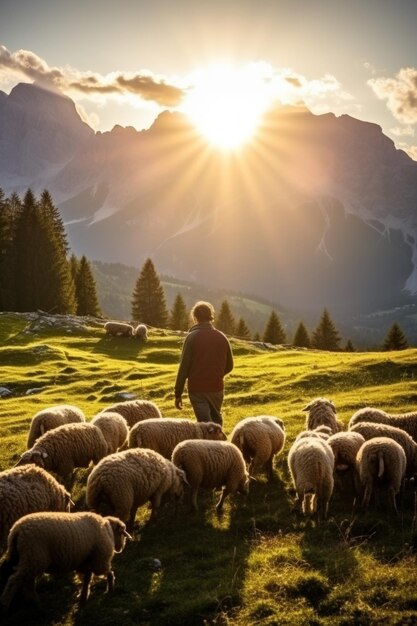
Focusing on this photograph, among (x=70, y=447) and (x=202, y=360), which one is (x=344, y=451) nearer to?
(x=202, y=360)

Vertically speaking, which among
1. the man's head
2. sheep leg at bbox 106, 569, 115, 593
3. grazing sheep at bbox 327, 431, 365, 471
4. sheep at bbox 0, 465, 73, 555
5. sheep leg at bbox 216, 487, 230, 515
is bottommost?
sheep leg at bbox 106, 569, 115, 593

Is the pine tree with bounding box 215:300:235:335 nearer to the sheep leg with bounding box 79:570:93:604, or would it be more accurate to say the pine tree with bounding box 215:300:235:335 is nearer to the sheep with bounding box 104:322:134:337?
the sheep with bounding box 104:322:134:337

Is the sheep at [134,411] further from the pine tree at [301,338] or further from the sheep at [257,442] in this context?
the pine tree at [301,338]

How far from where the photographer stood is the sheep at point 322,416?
59.7ft

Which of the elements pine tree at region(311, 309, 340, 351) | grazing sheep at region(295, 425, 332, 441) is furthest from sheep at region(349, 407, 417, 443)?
pine tree at region(311, 309, 340, 351)

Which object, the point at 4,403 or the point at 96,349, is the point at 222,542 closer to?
the point at 4,403

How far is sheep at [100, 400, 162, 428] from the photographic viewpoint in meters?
19.6

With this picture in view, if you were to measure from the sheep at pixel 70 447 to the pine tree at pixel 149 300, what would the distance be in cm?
7917

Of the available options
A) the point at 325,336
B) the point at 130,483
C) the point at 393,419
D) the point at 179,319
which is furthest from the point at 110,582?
the point at 179,319

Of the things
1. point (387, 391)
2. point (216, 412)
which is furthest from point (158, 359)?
point (216, 412)

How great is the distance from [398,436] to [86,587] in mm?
9471

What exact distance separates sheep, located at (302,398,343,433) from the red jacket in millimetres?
4911

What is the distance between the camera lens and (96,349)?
54.3m

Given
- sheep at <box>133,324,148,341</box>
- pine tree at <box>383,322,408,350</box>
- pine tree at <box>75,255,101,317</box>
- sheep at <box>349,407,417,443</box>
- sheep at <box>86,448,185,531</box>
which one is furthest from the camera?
pine tree at <box>75,255,101,317</box>
